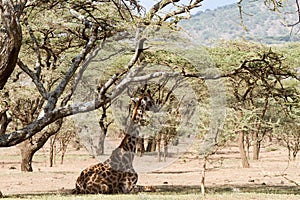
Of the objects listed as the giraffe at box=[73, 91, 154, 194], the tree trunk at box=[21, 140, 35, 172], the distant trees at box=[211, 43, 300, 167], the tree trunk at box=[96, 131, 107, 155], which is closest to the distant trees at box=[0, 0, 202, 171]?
the tree trunk at box=[21, 140, 35, 172]

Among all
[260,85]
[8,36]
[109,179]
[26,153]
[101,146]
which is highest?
[8,36]

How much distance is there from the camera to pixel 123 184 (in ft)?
33.9

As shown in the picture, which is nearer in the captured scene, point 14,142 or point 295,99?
point 14,142

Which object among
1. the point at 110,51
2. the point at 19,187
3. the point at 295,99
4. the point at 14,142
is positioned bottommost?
the point at 19,187

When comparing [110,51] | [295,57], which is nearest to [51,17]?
[110,51]

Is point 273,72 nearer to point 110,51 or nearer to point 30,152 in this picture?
point 110,51

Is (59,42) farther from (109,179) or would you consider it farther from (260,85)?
(260,85)

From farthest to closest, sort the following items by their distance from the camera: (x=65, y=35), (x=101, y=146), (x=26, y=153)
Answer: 1. (x=101, y=146)
2. (x=26, y=153)
3. (x=65, y=35)

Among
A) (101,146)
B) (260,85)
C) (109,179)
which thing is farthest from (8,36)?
(101,146)

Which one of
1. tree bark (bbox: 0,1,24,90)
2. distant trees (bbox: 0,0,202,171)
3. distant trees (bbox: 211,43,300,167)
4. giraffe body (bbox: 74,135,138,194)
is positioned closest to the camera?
tree bark (bbox: 0,1,24,90)

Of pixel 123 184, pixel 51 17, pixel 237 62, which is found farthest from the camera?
pixel 237 62

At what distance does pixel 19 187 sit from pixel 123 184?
3.75 meters

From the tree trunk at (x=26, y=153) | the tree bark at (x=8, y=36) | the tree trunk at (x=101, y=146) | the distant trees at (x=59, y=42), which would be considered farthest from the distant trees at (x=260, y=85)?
the tree trunk at (x=101, y=146)

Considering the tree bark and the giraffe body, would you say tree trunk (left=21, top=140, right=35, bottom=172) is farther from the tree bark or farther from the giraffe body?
the tree bark
